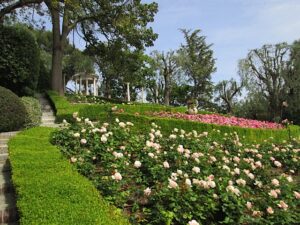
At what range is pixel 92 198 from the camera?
4.43 metres

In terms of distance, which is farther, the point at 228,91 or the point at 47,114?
the point at 228,91

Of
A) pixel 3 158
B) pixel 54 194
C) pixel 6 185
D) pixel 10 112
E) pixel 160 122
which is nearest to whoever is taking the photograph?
pixel 54 194

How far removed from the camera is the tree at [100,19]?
18312 mm

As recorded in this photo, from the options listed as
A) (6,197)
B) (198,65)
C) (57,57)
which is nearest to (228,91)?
(198,65)

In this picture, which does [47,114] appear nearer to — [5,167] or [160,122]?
[160,122]

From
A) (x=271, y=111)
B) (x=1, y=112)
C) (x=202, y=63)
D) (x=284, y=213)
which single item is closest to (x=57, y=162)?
(x=284, y=213)

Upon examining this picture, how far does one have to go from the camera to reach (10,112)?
36.6ft

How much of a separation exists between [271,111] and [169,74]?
10.1 metres

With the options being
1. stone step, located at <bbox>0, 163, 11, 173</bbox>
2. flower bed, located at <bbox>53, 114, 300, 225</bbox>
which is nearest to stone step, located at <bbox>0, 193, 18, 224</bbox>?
flower bed, located at <bbox>53, 114, 300, 225</bbox>

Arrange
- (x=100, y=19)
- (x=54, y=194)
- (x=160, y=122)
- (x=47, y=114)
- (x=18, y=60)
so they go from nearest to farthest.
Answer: (x=54, y=194)
(x=160, y=122)
(x=18, y=60)
(x=47, y=114)
(x=100, y=19)

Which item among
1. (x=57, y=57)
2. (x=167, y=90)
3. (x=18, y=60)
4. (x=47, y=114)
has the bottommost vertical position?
(x=47, y=114)

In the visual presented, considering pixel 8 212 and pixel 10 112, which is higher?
pixel 10 112

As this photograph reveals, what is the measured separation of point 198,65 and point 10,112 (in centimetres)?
3041

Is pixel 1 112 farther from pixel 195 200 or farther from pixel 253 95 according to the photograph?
pixel 253 95
